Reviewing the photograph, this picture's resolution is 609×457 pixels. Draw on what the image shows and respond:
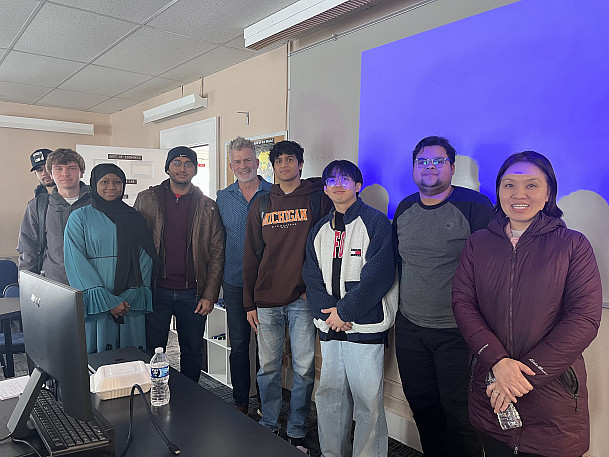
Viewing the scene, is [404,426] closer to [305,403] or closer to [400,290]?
[305,403]

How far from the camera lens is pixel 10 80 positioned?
431 centimetres

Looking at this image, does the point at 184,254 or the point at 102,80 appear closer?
the point at 184,254

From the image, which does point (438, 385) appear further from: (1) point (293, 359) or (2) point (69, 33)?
(2) point (69, 33)

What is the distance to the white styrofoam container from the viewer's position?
1.41 meters

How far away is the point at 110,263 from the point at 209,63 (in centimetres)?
216

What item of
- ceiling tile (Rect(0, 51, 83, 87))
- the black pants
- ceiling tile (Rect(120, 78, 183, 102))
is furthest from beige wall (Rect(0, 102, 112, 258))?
the black pants

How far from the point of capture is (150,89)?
4.57 metres

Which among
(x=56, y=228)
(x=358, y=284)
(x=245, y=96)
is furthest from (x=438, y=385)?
(x=245, y=96)

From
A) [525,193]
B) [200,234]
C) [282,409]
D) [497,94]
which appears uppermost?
[497,94]

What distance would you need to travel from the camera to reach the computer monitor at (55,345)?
0.99 m

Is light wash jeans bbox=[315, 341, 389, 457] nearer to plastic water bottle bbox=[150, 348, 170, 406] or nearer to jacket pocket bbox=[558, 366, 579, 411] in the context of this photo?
jacket pocket bbox=[558, 366, 579, 411]

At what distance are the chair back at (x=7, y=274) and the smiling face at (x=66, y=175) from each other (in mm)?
1442

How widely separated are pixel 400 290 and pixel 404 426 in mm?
939

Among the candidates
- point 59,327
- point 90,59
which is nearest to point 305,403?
point 59,327
